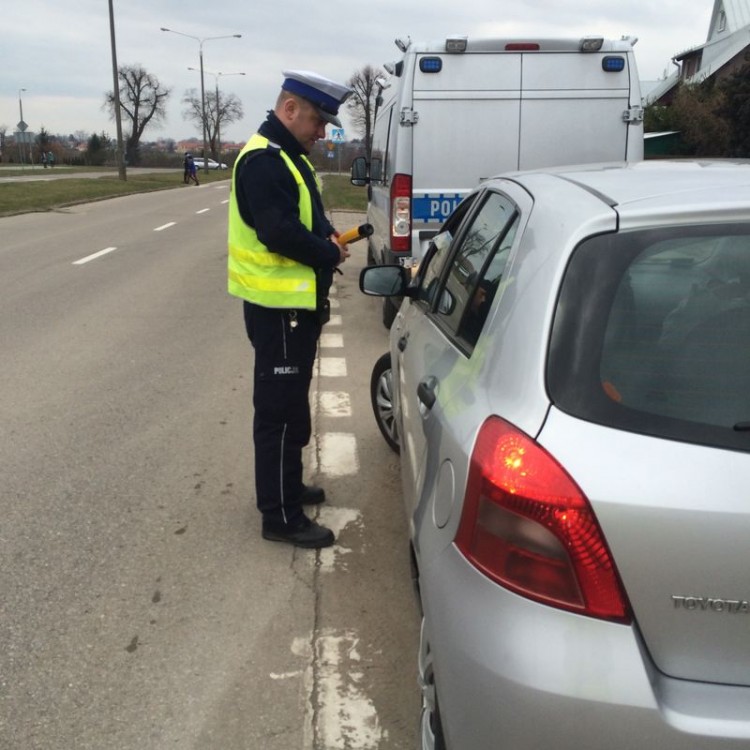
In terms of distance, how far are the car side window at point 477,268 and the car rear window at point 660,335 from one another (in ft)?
1.52

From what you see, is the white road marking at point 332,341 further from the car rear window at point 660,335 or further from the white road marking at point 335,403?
the car rear window at point 660,335

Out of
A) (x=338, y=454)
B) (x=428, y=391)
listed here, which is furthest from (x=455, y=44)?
(x=428, y=391)

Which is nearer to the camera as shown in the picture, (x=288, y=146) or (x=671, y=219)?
(x=671, y=219)

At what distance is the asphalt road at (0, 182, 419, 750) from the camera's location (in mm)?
2697

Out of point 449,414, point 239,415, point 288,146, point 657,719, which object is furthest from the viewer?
point 239,415

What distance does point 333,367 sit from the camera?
698cm

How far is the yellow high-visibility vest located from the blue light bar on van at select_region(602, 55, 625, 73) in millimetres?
4411

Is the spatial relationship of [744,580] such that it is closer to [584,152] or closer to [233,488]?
[233,488]

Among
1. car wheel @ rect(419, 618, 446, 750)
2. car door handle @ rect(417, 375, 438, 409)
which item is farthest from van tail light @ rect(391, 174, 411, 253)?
car wheel @ rect(419, 618, 446, 750)

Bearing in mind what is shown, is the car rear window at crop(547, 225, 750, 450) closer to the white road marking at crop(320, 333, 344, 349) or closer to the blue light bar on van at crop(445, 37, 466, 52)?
the blue light bar on van at crop(445, 37, 466, 52)

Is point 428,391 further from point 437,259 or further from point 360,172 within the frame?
point 360,172

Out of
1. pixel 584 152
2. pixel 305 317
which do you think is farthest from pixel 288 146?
pixel 584 152

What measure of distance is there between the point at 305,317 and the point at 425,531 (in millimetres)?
1669

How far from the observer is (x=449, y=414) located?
2.18 metres
